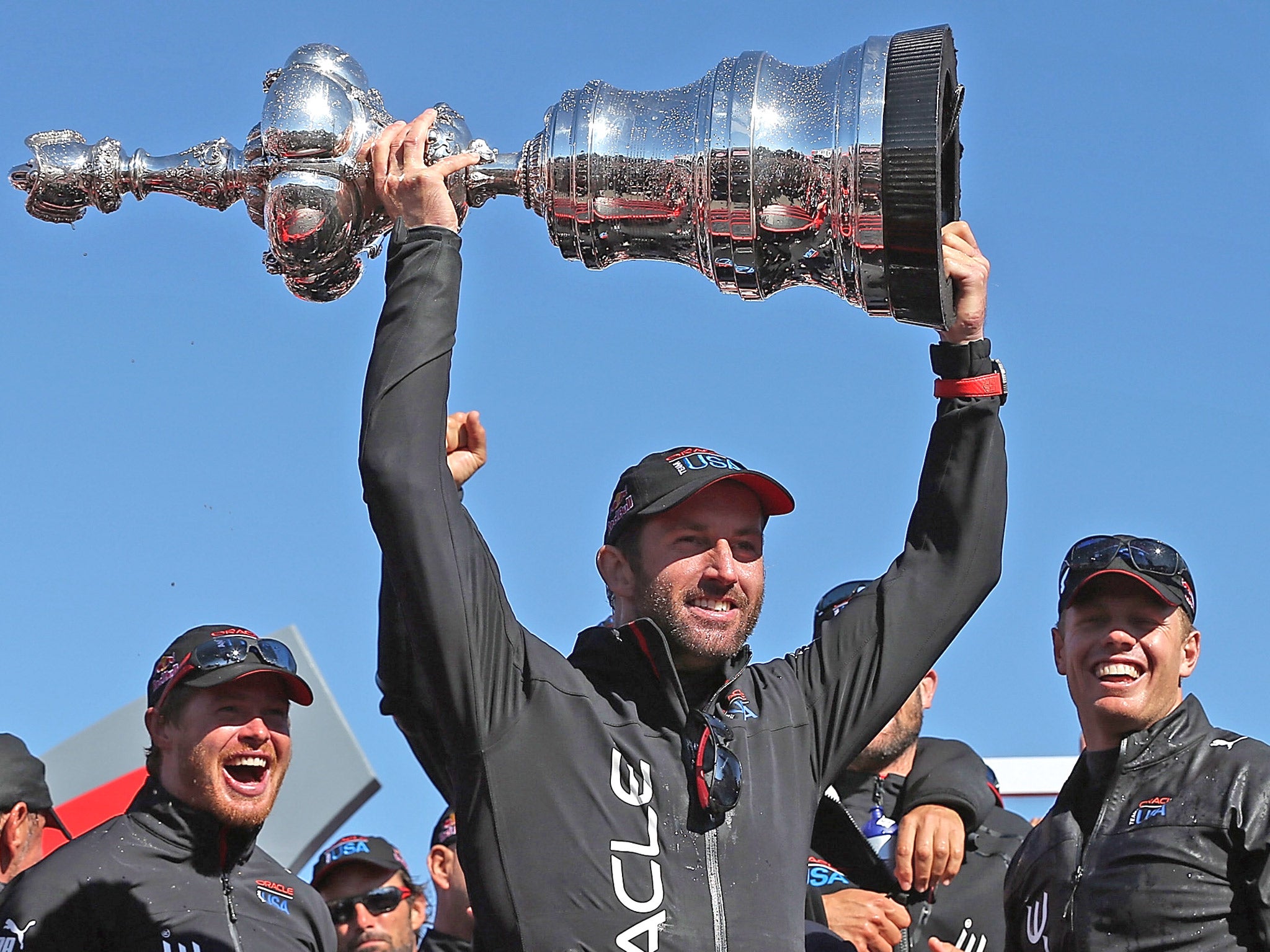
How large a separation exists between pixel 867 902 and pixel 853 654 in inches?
61.9

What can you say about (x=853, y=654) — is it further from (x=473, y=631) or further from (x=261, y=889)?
(x=261, y=889)

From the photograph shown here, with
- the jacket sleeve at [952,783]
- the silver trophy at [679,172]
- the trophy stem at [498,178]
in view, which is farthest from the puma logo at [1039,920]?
the trophy stem at [498,178]

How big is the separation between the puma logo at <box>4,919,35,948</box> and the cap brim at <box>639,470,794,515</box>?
221 cm

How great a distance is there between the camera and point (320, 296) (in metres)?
4.29

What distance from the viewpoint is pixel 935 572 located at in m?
4.31

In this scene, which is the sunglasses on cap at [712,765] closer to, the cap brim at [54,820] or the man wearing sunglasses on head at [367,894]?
the cap brim at [54,820]

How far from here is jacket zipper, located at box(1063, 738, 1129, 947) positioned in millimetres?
4801

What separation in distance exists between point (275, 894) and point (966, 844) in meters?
2.41

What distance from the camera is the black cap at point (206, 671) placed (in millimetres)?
5316

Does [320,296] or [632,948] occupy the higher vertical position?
[320,296]

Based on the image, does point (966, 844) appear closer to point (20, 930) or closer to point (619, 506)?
point (619, 506)

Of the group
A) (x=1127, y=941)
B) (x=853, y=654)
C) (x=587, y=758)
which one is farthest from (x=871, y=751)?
(x=587, y=758)

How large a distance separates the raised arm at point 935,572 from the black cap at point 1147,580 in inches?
38.0

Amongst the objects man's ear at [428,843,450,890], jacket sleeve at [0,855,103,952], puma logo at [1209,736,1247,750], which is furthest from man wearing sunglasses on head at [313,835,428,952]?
puma logo at [1209,736,1247,750]
